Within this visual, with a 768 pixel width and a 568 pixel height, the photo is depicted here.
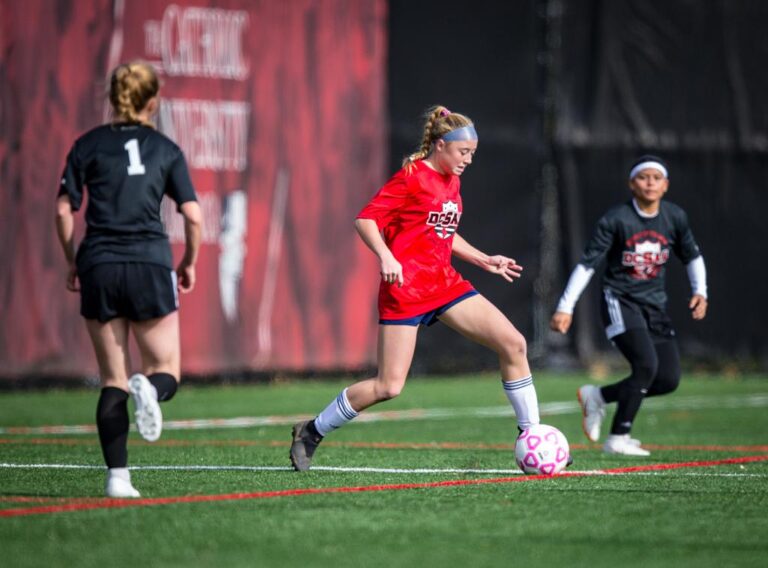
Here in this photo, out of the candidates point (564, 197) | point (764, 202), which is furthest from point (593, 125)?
point (764, 202)

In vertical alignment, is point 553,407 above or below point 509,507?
below

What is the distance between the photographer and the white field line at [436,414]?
11586 millimetres

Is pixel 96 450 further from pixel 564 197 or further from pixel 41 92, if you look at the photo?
pixel 564 197

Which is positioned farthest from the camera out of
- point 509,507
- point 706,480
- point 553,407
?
point 553,407

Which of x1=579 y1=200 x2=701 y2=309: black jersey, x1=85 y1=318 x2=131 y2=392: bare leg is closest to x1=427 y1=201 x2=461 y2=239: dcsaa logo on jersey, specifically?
x1=85 y1=318 x2=131 y2=392: bare leg

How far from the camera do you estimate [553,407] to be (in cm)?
1420

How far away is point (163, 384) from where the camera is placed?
21.5 ft

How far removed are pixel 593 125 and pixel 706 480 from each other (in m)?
11.5

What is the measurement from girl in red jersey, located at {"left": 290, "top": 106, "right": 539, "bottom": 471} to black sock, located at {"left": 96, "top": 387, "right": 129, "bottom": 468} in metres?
1.59

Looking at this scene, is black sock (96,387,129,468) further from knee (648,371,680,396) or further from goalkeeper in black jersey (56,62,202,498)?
knee (648,371,680,396)

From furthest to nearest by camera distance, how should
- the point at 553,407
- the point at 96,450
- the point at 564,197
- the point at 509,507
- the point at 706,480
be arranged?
the point at 564,197, the point at 553,407, the point at 96,450, the point at 706,480, the point at 509,507

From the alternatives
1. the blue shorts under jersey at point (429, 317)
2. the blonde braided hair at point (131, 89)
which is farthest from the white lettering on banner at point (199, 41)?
the blonde braided hair at point (131, 89)

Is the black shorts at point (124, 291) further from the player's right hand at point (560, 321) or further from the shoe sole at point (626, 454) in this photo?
the shoe sole at point (626, 454)

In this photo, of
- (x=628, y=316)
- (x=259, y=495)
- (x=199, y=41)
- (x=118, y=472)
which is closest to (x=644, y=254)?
(x=628, y=316)
